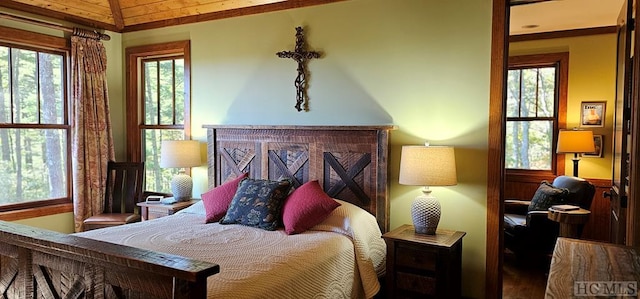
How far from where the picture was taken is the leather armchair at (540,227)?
438 cm

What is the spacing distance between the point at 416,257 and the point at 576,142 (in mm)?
3098

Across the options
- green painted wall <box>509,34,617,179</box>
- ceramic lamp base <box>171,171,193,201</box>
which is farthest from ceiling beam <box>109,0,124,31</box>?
green painted wall <box>509,34,617,179</box>

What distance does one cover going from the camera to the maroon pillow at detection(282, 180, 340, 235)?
308 cm

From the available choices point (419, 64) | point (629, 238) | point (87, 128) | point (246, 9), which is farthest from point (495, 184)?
point (87, 128)

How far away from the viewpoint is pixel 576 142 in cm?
498

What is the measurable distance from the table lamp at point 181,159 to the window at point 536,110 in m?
3.68

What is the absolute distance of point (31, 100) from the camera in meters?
4.25

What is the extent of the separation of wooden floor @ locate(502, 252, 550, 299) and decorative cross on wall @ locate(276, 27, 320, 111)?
2358mm

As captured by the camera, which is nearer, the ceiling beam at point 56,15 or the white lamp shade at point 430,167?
the white lamp shade at point 430,167

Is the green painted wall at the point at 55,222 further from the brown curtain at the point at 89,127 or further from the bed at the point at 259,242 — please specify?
the bed at the point at 259,242

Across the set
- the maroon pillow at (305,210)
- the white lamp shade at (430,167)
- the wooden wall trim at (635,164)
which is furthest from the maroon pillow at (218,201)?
the wooden wall trim at (635,164)

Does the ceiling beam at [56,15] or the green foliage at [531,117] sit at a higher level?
the ceiling beam at [56,15]

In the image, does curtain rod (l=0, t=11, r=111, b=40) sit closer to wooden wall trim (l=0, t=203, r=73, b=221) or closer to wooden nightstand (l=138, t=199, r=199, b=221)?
wooden wall trim (l=0, t=203, r=73, b=221)

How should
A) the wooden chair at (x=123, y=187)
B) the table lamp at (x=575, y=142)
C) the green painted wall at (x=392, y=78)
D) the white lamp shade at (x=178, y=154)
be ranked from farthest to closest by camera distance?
1. the table lamp at (x=575, y=142)
2. the wooden chair at (x=123, y=187)
3. the white lamp shade at (x=178, y=154)
4. the green painted wall at (x=392, y=78)
